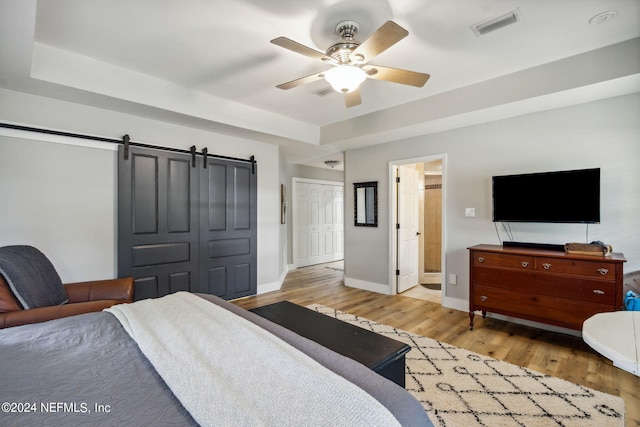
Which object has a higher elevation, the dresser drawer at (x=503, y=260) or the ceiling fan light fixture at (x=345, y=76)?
the ceiling fan light fixture at (x=345, y=76)

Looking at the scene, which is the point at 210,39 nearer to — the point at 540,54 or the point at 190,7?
the point at 190,7

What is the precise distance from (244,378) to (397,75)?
223 cm

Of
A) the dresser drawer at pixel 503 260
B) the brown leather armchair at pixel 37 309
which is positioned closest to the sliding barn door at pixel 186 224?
the brown leather armchair at pixel 37 309

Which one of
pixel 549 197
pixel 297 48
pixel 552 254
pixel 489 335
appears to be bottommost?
pixel 489 335

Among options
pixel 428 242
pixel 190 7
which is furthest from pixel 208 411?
pixel 428 242

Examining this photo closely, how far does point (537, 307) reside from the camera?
2.82 m

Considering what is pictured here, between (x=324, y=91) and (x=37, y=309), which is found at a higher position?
(x=324, y=91)

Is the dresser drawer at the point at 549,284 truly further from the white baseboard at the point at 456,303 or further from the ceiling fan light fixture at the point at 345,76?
the ceiling fan light fixture at the point at 345,76

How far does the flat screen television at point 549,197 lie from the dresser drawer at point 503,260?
0.48 metres

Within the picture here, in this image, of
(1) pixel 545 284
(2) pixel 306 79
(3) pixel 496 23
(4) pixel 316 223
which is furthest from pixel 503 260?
(4) pixel 316 223

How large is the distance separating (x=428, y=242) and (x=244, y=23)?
5365 millimetres

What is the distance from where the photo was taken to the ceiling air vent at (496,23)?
6.82 ft

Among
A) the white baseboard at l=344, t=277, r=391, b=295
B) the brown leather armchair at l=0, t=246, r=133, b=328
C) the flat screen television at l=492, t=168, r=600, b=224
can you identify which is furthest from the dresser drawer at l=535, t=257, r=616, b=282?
the brown leather armchair at l=0, t=246, r=133, b=328

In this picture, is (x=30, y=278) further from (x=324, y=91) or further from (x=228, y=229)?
(x=324, y=91)
